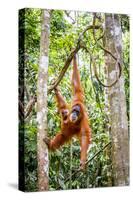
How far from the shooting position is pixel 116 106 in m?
7.36

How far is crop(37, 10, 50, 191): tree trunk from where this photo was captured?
22.2 feet

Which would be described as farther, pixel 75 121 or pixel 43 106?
pixel 75 121

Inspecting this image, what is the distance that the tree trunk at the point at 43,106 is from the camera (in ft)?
22.2

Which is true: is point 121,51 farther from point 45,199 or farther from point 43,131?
point 45,199

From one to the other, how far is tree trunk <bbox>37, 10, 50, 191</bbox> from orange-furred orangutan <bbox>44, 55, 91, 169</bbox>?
125 millimetres

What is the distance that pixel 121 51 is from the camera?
24.2 feet

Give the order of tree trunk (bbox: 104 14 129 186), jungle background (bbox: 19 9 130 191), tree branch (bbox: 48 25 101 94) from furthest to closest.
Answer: tree trunk (bbox: 104 14 129 186)
tree branch (bbox: 48 25 101 94)
jungle background (bbox: 19 9 130 191)

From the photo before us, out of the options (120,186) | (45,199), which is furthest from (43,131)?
(120,186)

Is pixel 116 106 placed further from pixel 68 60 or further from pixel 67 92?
pixel 68 60

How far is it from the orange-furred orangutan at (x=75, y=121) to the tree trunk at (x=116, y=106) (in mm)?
381

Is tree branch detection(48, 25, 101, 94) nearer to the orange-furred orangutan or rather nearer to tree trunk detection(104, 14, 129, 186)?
the orange-furred orangutan

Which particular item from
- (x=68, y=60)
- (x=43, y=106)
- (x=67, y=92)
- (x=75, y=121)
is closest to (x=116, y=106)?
(x=75, y=121)

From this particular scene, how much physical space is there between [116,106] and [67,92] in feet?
2.29

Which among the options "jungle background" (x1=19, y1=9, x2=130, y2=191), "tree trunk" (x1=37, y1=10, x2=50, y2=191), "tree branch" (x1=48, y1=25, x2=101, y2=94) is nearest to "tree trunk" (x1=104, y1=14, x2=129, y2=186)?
"jungle background" (x1=19, y1=9, x2=130, y2=191)
